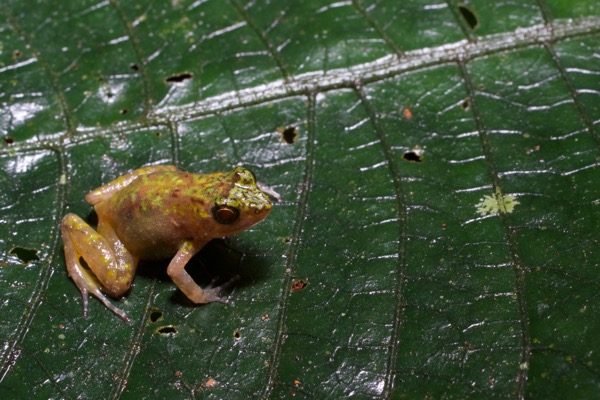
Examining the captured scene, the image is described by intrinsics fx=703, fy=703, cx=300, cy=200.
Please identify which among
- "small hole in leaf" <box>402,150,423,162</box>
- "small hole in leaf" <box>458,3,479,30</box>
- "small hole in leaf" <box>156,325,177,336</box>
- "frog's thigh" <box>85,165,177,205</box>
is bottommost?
"small hole in leaf" <box>156,325,177,336</box>

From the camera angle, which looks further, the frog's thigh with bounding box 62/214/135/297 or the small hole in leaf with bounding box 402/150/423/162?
the small hole in leaf with bounding box 402/150/423/162

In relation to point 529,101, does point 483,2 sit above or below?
above

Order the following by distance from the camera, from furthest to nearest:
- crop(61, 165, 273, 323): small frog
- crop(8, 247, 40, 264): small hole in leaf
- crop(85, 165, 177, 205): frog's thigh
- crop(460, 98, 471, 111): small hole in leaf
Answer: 1. crop(460, 98, 471, 111): small hole in leaf
2. crop(85, 165, 177, 205): frog's thigh
3. crop(8, 247, 40, 264): small hole in leaf
4. crop(61, 165, 273, 323): small frog

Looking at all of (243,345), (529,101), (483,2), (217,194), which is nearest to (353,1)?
(483,2)

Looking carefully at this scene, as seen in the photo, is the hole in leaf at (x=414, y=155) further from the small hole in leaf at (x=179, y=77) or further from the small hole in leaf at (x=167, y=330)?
the small hole in leaf at (x=167, y=330)

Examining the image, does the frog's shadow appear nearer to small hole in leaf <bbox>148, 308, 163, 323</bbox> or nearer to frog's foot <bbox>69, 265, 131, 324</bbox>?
small hole in leaf <bbox>148, 308, 163, 323</bbox>

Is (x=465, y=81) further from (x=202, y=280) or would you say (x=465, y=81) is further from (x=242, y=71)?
(x=202, y=280)

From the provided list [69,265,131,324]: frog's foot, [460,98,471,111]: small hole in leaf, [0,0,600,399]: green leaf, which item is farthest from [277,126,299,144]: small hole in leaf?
[69,265,131,324]: frog's foot

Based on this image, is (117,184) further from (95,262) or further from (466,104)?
(466,104)
